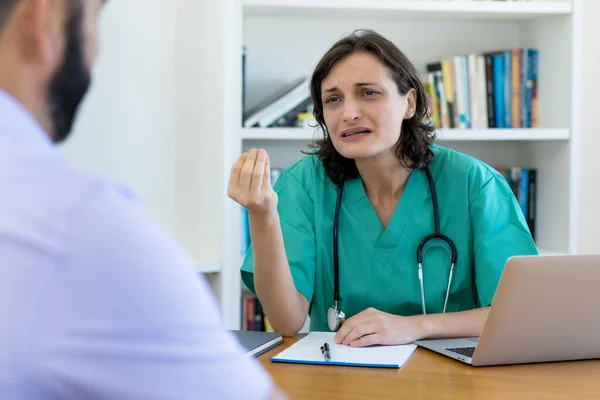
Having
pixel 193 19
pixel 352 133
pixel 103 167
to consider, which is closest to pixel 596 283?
pixel 352 133

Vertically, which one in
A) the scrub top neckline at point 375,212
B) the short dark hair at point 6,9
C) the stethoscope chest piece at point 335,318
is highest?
the short dark hair at point 6,9

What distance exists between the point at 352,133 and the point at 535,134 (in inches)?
41.1

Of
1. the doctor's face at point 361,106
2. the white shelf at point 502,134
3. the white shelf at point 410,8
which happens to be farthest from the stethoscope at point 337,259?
the white shelf at point 410,8

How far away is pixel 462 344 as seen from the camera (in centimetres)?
131

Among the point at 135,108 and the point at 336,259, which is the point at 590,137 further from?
the point at 135,108

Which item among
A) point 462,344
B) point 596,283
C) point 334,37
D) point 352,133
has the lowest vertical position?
point 462,344

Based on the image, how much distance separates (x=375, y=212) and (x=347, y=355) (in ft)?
1.81

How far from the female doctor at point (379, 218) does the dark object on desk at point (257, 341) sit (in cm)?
19

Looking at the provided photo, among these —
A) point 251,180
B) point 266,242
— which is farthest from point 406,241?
point 251,180

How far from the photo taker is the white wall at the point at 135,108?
1877 mm

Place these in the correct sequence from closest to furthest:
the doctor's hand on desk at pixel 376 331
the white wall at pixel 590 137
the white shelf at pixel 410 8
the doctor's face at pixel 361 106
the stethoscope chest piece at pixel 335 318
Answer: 1. the doctor's hand on desk at pixel 376 331
2. the stethoscope chest piece at pixel 335 318
3. the doctor's face at pixel 361 106
4. the white shelf at pixel 410 8
5. the white wall at pixel 590 137

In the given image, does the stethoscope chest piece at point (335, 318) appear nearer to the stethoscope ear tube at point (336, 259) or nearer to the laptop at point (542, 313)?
the stethoscope ear tube at point (336, 259)

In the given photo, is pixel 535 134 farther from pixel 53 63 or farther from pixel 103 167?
pixel 53 63

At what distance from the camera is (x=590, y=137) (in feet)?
8.50
